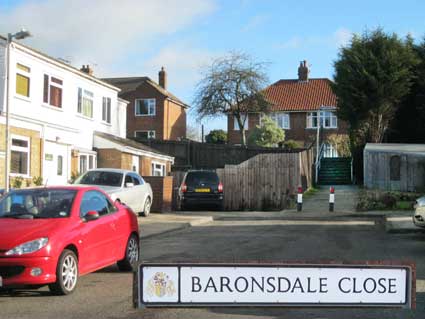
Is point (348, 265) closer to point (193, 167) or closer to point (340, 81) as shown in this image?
point (340, 81)

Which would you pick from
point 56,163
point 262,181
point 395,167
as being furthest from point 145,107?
point 56,163

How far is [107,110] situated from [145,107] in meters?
21.6

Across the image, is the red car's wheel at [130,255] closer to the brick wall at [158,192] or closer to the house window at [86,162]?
the brick wall at [158,192]

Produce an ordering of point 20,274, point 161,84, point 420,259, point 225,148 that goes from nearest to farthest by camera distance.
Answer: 1. point 20,274
2. point 420,259
3. point 225,148
4. point 161,84

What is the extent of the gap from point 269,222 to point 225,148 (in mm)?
18623

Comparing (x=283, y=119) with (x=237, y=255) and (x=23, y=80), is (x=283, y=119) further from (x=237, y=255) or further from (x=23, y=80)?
(x=237, y=255)

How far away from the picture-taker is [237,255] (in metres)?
12.4

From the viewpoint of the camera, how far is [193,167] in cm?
3978

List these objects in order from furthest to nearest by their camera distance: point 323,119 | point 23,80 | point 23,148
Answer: point 323,119 → point 23,80 → point 23,148

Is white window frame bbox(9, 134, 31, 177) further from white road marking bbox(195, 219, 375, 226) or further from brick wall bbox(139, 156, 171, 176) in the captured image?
brick wall bbox(139, 156, 171, 176)

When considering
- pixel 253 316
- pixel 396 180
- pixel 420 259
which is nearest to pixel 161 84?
pixel 396 180

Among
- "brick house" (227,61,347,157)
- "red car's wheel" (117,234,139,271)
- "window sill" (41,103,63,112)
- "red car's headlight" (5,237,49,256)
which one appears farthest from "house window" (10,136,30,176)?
"brick house" (227,61,347,157)

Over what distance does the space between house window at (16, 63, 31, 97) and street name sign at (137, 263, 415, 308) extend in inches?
807

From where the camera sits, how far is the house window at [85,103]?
2959 cm
